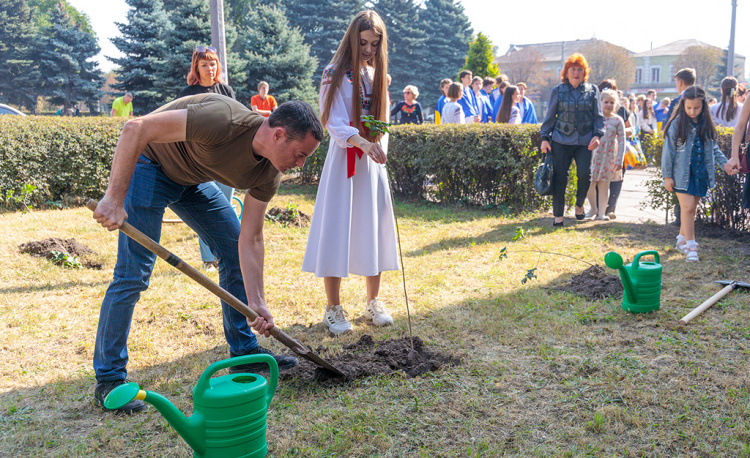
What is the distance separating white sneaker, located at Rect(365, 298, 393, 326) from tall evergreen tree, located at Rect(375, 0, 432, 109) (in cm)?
3565

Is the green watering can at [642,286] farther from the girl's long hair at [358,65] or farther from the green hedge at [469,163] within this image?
the green hedge at [469,163]

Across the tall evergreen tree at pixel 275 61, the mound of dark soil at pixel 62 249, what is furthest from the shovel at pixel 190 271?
the tall evergreen tree at pixel 275 61

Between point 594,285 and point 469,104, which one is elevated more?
point 469,104

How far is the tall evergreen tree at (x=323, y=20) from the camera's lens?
34.9 meters

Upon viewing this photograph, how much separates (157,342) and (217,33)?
564 centimetres

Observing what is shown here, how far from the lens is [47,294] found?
15.5 feet

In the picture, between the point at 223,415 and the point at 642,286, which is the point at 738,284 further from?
the point at 223,415

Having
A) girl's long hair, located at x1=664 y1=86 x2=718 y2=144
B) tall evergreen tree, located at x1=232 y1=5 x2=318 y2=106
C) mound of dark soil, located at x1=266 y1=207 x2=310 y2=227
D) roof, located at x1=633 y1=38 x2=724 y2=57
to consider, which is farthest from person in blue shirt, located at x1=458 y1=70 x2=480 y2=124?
roof, located at x1=633 y1=38 x2=724 y2=57

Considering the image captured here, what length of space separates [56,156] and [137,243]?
6674 mm

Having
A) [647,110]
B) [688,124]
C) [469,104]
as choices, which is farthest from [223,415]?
[647,110]

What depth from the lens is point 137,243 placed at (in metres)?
2.76

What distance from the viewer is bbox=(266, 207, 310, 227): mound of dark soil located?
7.50m

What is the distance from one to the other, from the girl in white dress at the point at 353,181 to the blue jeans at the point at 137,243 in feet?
2.86

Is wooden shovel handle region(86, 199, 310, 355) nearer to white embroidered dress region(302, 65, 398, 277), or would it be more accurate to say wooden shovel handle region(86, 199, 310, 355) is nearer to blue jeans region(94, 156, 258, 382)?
blue jeans region(94, 156, 258, 382)
